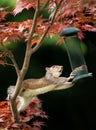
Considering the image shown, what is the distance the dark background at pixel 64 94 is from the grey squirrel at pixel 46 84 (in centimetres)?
161

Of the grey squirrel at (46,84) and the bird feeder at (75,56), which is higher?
the bird feeder at (75,56)

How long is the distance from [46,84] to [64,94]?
1909 mm

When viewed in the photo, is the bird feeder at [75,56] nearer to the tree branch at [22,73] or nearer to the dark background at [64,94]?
the tree branch at [22,73]

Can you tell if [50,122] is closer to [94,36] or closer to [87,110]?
[87,110]

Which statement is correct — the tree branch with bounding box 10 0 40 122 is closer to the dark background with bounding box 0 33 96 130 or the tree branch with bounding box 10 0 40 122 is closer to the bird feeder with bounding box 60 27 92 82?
the bird feeder with bounding box 60 27 92 82

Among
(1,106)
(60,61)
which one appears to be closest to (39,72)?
(60,61)

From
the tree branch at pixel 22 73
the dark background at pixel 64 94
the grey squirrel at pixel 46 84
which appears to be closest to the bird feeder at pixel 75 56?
the grey squirrel at pixel 46 84

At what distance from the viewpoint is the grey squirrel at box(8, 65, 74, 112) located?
8.84 feet

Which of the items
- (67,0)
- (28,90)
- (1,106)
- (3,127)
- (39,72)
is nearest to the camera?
(67,0)

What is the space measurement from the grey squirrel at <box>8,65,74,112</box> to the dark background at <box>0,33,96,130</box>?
1606 millimetres

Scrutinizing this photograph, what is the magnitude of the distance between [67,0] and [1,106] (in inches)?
52.8

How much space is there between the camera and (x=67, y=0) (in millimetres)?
2605

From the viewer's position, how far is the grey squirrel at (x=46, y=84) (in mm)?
2693

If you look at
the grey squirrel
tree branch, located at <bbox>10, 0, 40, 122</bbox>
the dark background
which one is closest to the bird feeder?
the grey squirrel
